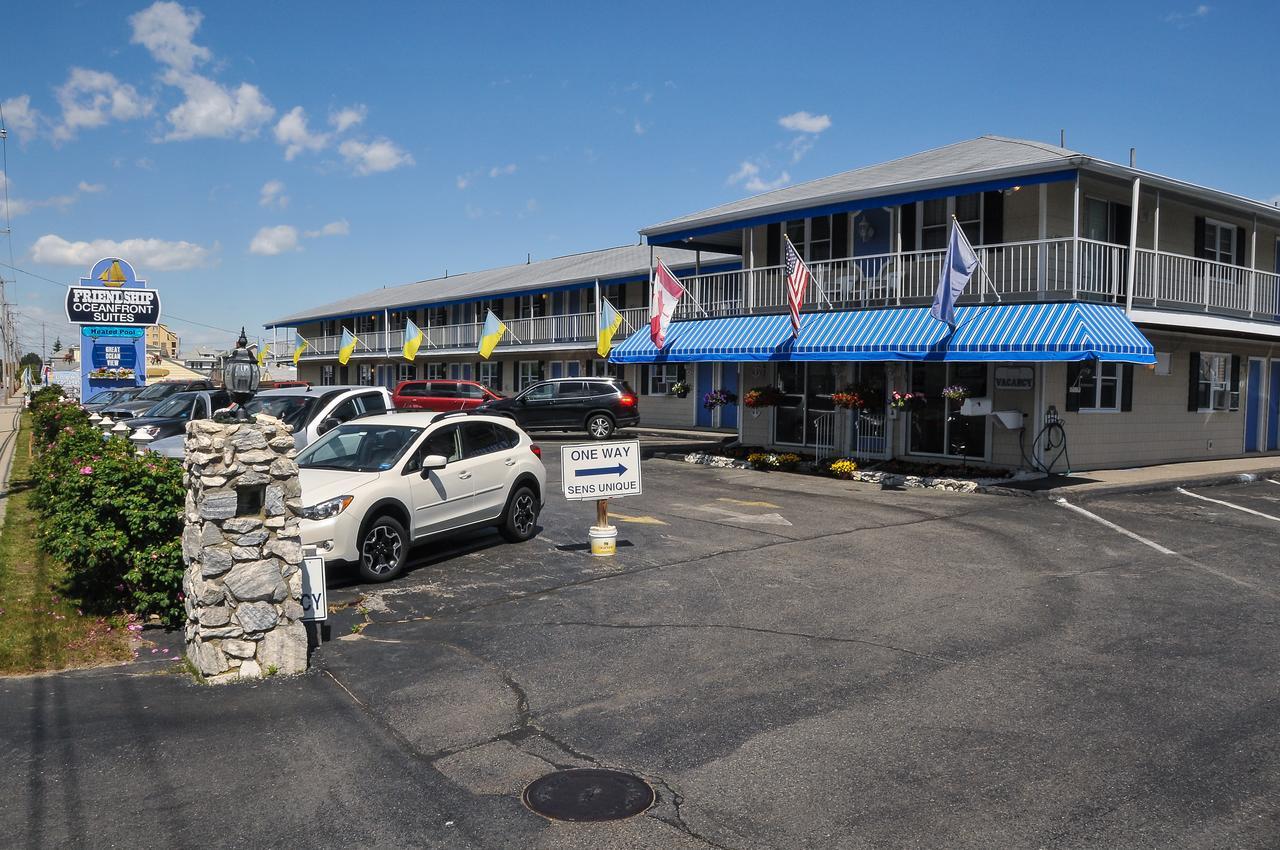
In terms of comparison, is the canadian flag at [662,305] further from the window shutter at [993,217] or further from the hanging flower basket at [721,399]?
the window shutter at [993,217]

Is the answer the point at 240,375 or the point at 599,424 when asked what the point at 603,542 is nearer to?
the point at 240,375

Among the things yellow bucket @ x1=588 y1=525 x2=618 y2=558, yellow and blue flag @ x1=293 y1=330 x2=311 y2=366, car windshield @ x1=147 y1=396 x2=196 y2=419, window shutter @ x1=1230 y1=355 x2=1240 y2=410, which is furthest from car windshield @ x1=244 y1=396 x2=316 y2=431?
yellow and blue flag @ x1=293 y1=330 x2=311 y2=366

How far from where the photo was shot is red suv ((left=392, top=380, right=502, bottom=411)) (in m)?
31.6

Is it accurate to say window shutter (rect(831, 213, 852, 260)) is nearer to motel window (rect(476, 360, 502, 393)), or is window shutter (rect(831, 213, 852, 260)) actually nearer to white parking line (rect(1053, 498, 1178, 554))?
white parking line (rect(1053, 498, 1178, 554))

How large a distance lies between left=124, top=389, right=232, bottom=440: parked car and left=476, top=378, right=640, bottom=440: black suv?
9618 millimetres

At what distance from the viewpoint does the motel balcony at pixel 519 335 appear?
1388 inches

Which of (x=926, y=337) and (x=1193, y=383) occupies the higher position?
(x=926, y=337)

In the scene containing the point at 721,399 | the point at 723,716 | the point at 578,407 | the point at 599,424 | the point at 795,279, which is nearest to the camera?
the point at 723,716

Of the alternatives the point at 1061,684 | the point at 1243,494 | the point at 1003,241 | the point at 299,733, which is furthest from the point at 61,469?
the point at 1243,494

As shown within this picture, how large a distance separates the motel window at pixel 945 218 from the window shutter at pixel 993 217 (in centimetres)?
12

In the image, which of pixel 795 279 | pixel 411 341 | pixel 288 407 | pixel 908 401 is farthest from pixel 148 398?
pixel 908 401

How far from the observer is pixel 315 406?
50.4ft

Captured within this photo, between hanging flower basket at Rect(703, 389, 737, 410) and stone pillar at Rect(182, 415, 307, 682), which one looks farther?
hanging flower basket at Rect(703, 389, 737, 410)

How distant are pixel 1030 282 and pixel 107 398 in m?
26.1
